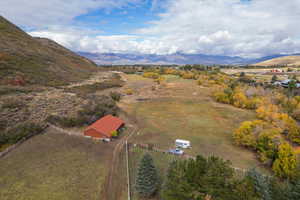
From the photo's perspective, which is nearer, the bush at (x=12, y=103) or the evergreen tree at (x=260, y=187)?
the evergreen tree at (x=260, y=187)

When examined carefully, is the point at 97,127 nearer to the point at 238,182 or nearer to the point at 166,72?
the point at 238,182

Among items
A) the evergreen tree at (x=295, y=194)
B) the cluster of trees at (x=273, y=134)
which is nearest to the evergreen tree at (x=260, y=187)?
the evergreen tree at (x=295, y=194)

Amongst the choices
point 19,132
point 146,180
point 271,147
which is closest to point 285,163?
point 271,147

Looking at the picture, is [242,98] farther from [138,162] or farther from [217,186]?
[217,186]

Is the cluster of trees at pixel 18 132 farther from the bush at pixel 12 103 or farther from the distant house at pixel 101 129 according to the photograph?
the distant house at pixel 101 129

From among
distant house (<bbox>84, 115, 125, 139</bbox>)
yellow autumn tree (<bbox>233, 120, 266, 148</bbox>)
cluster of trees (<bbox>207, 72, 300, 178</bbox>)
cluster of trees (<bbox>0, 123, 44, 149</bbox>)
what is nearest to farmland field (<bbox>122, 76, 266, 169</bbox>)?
yellow autumn tree (<bbox>233, 120, 266, 148</bbox>)
